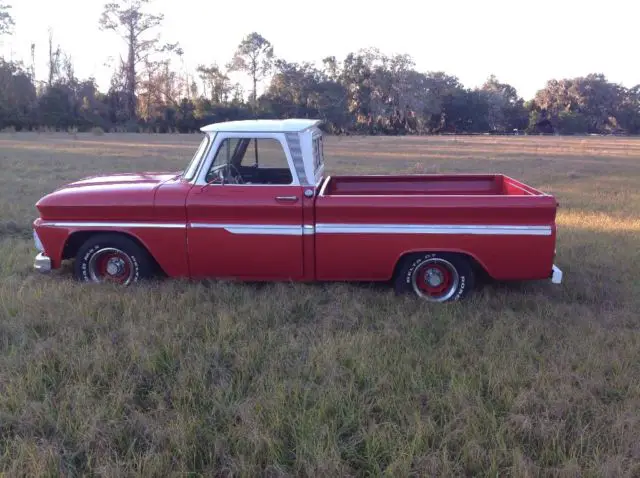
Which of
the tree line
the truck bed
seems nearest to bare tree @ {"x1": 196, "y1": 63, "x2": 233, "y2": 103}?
the tree line

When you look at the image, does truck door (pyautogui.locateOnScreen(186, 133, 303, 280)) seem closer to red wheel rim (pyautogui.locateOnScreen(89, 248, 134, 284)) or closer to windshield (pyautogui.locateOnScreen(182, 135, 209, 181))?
windshield (pyautogui.locateOnScreen(182, 135, 209, 181))

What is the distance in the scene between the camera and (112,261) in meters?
5.92

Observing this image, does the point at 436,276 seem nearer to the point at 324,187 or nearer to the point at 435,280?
the point at 435,280

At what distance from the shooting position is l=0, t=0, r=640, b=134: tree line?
174 ft

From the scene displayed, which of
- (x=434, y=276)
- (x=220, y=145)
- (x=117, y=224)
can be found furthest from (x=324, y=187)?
(x=117, y=224)

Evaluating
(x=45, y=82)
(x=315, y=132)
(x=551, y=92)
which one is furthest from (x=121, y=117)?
(x=315, y=132)

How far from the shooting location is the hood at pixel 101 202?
567cm

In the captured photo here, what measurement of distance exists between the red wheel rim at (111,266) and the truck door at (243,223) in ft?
2.35

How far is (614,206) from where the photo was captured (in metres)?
11.3

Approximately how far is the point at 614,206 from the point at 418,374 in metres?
8.96

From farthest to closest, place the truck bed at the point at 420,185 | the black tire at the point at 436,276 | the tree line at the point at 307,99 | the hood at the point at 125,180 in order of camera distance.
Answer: the tree line at the point at 307,99 → the truck bed at the point at 420,185 → the hood at the point at 125,180 → the black tire at the point at 436,276

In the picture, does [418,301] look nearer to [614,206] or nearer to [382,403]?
[382,403]

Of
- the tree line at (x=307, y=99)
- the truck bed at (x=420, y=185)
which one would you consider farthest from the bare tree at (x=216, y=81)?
the truck bed at (x=420, y=185)

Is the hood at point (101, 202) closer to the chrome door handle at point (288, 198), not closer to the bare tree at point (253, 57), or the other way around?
the chrome door handle at point (288, 198)
